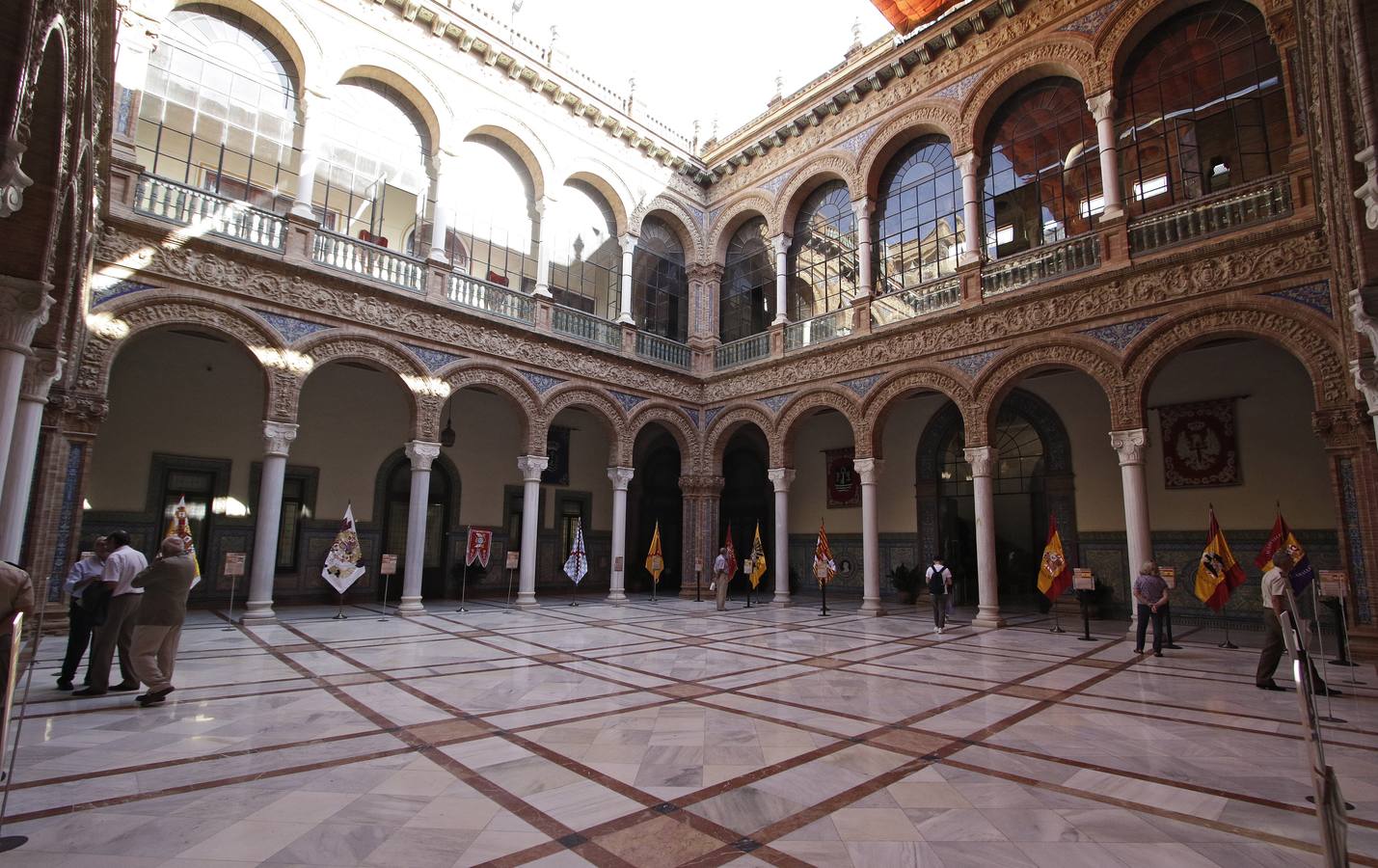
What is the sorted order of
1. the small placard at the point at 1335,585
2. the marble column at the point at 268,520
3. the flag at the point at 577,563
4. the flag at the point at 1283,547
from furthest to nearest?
the flag at the point at 577,563, the marble column at the point at 268,520, the flag at the point at 1283,547, the small placard at the point at 1335,585

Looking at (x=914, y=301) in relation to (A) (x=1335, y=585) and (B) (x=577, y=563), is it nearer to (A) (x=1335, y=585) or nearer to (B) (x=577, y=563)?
(A) (x=1335, y=585)

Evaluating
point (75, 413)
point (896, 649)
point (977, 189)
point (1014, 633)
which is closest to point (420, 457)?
point (75, 413)

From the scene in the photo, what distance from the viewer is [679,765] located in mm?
3863

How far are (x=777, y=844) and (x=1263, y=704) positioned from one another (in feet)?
16.3

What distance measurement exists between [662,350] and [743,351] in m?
1.79

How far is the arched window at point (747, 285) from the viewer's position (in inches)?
621

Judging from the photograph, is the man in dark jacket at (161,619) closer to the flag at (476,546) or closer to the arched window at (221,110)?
the arched window at (221,110)

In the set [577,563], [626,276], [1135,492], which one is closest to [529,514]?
[577,563]

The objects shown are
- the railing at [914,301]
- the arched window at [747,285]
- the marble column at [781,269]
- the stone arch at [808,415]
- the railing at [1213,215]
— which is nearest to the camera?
the railing at [1213,215]

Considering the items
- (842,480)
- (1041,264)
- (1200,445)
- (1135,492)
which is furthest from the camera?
(842,480)

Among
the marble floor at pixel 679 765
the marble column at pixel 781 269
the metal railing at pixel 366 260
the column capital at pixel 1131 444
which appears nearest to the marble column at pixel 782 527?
the marble column at pixel 781 269

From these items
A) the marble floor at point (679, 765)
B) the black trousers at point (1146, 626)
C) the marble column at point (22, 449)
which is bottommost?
the marble floor at point (679, 765)

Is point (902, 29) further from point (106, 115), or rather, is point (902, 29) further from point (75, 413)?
point (75, 413)

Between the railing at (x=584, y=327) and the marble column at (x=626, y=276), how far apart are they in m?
0.30
